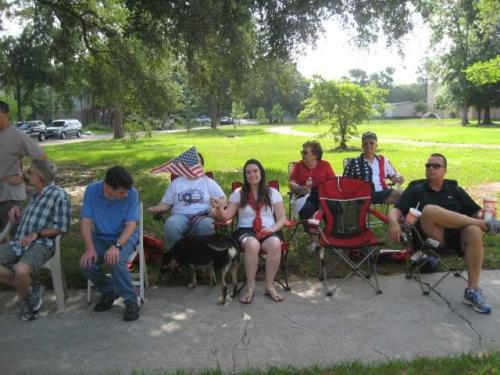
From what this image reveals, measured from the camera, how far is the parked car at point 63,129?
40.2 m

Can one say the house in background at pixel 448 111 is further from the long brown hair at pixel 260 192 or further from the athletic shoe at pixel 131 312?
the athletic shoe at pixel 131 312

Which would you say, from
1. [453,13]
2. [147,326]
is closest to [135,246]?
[147,326]

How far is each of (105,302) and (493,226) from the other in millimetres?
3408

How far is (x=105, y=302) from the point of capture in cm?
433

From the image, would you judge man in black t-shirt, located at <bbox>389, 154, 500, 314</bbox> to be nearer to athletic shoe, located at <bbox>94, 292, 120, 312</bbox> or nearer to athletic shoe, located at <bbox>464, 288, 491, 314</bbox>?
athletic shoe, located at <bbox>464, 288, 491, 314</bbox>

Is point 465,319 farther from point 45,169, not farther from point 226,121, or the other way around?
point 226,121

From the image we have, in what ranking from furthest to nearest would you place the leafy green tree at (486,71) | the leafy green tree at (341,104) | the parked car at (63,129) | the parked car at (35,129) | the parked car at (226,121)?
the parked car at (226,121), the parked car at (63,129), the parked car at (35,129), the leafy green tree at (341,104), the leafy green tree at (486,71)

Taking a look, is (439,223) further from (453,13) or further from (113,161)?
(453,13)

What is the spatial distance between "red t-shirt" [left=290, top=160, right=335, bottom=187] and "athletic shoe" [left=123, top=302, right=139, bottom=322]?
292cm

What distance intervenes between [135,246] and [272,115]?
67.6 meters

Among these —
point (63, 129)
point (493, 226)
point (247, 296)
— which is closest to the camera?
point (493, 226)

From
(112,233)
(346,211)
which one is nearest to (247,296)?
Answer: (112,233)

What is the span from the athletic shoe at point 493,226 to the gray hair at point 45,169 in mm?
3824

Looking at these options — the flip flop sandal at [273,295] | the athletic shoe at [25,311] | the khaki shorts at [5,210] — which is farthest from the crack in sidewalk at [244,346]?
the khaki shorts at [5,210]
